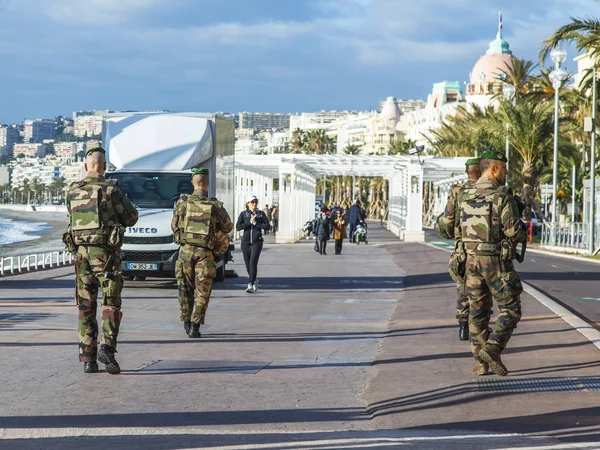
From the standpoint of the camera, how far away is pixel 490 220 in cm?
934

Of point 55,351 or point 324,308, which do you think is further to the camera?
point 324,308

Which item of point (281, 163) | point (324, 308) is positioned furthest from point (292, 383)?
point (281, 163)

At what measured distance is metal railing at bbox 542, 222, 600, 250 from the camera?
4238 cm

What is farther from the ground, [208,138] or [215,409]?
[208,138]

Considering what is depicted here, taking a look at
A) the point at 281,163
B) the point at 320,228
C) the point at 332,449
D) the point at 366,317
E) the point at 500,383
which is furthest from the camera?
the point at 281,163

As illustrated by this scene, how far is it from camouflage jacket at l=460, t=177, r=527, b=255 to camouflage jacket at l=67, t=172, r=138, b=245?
2.86 metres

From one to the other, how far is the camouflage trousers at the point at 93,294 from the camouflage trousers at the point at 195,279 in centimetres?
267

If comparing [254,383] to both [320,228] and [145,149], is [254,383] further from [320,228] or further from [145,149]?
[320,228]

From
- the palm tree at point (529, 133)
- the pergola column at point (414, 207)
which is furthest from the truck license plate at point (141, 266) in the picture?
the palm tree at point (529, 133)

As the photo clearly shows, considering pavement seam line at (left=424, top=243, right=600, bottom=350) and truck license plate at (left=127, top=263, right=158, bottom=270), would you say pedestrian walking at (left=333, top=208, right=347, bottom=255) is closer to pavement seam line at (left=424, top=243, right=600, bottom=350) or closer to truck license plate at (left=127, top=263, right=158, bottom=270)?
truck license plate at (left=127, top=263, right=158, bottom=270)

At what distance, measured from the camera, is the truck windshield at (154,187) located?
21094 mm

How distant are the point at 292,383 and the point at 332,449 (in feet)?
9.02

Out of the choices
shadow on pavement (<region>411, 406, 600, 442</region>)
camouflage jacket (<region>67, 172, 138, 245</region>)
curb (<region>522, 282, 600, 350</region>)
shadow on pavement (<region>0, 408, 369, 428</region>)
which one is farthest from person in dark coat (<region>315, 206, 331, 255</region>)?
shadow on pavement (<region>411, 406, 600, 442</region>)

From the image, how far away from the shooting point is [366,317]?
601 inches
